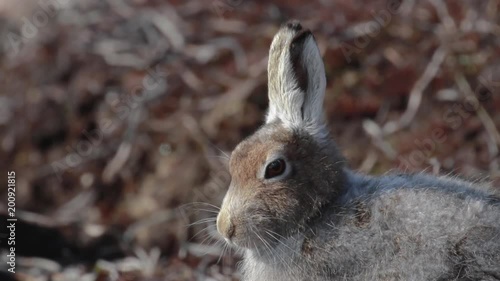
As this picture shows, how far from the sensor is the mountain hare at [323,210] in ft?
16.2

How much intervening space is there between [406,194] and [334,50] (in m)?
4.31

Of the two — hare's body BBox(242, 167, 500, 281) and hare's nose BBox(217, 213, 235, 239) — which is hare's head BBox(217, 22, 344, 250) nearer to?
hare's nose BBox(217, 213, 235, 239)

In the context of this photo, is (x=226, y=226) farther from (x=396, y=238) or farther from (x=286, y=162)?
(x=396, y=238)

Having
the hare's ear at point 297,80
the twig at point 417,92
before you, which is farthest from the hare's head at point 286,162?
the twig at point 417,92

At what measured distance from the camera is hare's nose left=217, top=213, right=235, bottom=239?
5.29 m

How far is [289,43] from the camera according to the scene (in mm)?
5418

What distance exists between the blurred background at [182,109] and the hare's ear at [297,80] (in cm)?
201

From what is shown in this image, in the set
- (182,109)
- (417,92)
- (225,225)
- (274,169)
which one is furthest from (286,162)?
(182,109)

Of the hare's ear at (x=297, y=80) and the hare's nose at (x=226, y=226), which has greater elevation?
the hare's ear at (x=297, y=80)

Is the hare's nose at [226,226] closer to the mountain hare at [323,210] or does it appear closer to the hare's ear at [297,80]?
the mountain hare at [323,210]

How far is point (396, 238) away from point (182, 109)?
4938mm

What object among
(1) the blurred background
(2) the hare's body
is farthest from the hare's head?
(1) the blurred background

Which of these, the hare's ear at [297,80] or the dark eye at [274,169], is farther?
the hare's ear at [297,80]

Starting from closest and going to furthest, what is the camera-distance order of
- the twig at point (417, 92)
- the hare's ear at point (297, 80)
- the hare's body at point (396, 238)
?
1. the hare's body at point (396, 238)
2. the hare's ear at point (297, 80)
3. the twig at point (417, 92)
